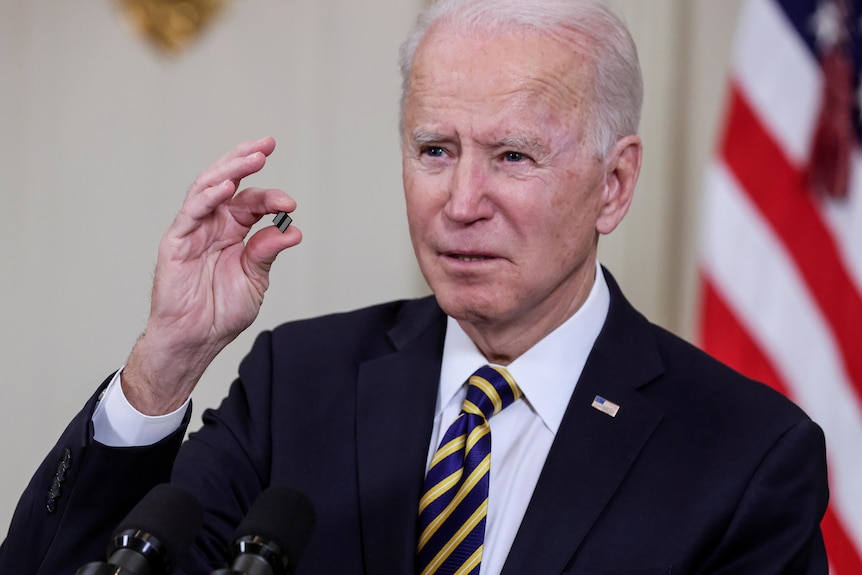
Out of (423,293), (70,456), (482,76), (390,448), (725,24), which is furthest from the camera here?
(423,293)

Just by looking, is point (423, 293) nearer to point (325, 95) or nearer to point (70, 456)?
point (325, 95)

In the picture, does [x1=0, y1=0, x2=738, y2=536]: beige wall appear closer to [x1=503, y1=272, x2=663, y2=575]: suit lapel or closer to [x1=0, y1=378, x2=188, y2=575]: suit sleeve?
[x1=503, y1=272, x2=663, y2=575]: suit lapel

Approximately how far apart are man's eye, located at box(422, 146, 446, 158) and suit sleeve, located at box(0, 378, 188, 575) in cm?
63

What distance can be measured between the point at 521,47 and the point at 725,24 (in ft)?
4.55

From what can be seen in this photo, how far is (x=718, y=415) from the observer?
1919mm

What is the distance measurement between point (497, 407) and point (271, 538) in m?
0.88

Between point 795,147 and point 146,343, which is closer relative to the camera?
point 146,343

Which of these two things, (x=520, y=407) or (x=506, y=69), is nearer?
(x=506, y=69)

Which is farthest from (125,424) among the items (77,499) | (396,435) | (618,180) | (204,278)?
(618,180)

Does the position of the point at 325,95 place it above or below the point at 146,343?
above

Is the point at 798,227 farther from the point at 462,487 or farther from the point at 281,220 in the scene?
the point at 281,220

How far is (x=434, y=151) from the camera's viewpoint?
187 centimetres

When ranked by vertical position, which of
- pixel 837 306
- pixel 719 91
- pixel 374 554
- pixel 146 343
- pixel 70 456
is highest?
→ pixel 719 91

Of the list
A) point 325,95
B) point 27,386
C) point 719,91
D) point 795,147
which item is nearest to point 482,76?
point 795,147
